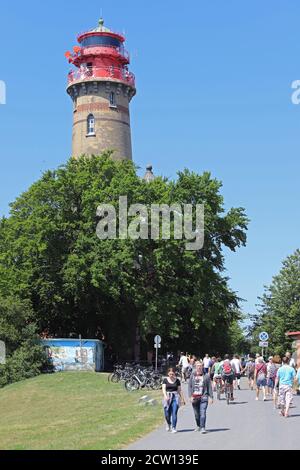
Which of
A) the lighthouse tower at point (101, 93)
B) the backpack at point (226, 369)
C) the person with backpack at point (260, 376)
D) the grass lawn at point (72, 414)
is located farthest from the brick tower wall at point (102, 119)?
the backpack at point (226, 369)

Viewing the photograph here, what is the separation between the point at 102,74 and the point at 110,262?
21124 mm

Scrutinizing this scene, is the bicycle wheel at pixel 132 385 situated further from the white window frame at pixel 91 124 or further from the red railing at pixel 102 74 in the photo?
the red railing at pixel 102 74

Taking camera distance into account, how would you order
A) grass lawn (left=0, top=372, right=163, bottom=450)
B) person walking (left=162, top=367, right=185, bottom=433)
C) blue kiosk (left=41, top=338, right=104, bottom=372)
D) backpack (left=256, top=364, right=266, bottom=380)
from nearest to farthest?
grass lawn (left=0, top=372, right=163, bottom=450) → person walking (left=162, top=367, right=185, bottom=433) → backpack (left=256, top=364, right=266, bottom=380) → blue kiosk (left=41, top=338, right=104, bottom=372)

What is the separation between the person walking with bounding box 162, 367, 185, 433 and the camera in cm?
1612

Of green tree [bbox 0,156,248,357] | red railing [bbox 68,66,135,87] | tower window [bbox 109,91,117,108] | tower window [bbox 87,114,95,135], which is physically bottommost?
green tree [bbox 0,156,248,357]

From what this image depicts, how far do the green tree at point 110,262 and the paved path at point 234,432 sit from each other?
20939 millimetres

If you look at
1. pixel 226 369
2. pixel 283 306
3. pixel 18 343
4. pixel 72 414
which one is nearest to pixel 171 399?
pixel 72 414

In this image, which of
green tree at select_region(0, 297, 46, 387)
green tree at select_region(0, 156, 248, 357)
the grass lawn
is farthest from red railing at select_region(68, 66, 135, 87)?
the grass lawn

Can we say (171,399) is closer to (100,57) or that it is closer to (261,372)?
(261,372)

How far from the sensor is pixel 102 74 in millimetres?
57000

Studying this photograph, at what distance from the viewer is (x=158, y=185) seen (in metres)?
46.2

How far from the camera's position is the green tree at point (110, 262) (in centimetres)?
4300

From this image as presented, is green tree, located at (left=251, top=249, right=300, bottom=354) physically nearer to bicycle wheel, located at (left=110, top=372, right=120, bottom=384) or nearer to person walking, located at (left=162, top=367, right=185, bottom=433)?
bicycle wheel, located at (left=110, top=372, right=120, bottom=384)
